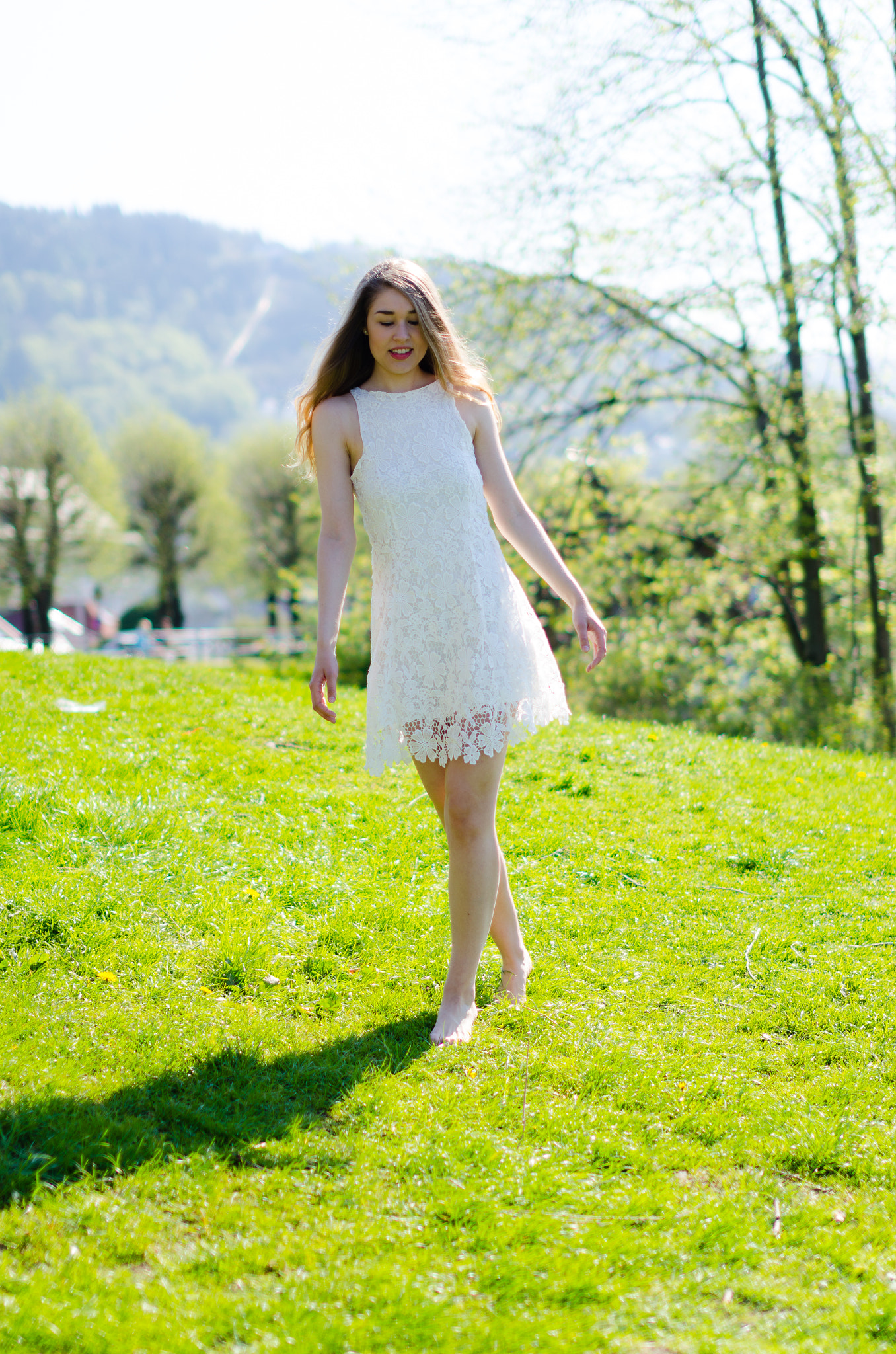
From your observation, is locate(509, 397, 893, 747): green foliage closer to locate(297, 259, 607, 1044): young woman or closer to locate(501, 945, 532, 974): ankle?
locate(501, 945, 532, 974): ankle

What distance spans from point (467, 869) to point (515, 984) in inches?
24.5

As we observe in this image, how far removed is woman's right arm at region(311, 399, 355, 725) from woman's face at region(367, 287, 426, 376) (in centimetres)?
21

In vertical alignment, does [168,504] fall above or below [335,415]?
above

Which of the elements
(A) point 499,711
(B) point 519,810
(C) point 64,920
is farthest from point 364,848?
(A) point 499,711

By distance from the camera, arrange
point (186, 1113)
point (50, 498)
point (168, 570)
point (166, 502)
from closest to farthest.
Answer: point (186, 1113) → point (50, 498) → point (168, 570) → point (166, 502)

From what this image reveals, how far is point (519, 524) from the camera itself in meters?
3.36

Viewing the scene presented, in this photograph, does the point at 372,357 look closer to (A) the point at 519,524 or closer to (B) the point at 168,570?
(A) the point at 519,524

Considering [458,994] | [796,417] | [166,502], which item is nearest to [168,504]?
[166,502]

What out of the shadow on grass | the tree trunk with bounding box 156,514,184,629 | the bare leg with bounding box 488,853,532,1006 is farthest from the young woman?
the tree trunk with bounding box 156,514,184,629

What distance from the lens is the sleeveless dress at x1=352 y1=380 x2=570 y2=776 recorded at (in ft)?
10.1

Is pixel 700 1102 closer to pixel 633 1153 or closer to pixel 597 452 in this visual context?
pixel 633 1153

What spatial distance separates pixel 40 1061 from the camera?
284 cm

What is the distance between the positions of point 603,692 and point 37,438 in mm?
34026

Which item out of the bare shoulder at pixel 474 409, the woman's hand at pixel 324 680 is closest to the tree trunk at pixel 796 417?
the bare shoulder at pixel 474 409
